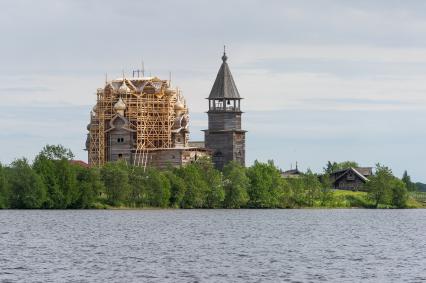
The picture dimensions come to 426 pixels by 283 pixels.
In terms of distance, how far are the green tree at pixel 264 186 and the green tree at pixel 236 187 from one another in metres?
1.70

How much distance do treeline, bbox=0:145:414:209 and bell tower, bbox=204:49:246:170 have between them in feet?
45.2

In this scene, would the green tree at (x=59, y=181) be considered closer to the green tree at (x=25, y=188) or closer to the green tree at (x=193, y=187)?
the green tree at (x=25, y=188)

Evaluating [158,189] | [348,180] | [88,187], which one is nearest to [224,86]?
[348,180]

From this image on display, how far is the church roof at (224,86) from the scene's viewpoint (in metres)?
168

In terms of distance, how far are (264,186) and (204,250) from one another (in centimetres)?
7679

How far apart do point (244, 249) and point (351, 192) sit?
105 metres

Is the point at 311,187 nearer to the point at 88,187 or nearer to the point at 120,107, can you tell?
the point at 120,107

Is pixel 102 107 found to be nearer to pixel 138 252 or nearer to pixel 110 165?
pixel 110 165

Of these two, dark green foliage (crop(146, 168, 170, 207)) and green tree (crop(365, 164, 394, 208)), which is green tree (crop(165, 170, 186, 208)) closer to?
dark green foliage (crop(146, 168, 170, 207))

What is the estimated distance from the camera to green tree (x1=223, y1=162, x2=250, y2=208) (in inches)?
5561

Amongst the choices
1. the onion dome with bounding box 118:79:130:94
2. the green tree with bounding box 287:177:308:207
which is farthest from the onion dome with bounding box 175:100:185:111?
the green tree with bounding box 287:177:308:207

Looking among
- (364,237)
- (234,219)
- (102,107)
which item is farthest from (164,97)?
(364,237)

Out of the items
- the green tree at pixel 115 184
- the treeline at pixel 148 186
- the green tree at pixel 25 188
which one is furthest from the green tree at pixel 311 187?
the green tree at pixel 25 188

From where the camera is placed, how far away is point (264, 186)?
146m
